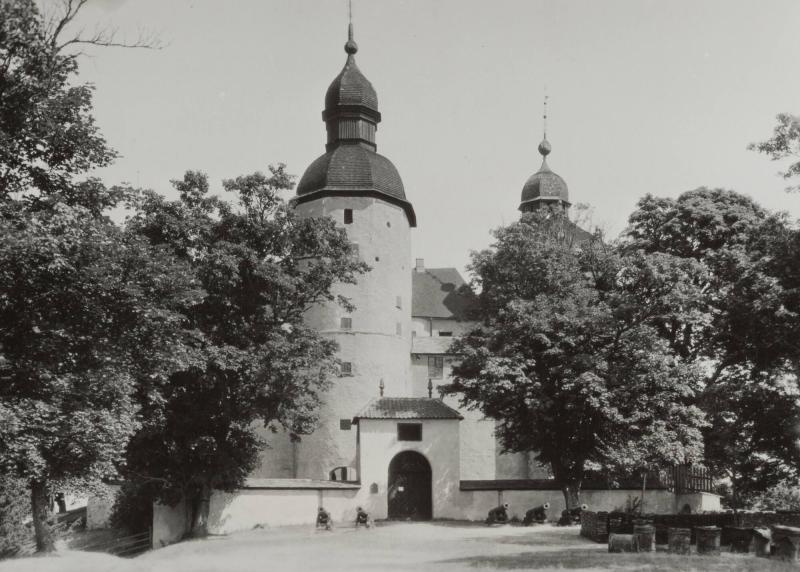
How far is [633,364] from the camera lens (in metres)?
28.2

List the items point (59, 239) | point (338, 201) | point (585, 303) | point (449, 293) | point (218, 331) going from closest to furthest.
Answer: point (59, 239) → point (218, 331) → point (585, 303) → point (338, 201) → point (449, 293)

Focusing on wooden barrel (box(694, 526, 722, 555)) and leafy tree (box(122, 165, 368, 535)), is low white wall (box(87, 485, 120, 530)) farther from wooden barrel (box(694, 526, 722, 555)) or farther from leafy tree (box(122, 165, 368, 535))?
wooden barrel (box(694, 526, 722, 555))

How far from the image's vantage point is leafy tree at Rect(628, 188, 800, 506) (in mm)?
25048

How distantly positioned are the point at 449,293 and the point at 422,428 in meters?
22.8

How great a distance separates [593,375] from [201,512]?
1329cm

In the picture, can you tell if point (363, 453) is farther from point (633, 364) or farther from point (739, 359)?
point (739, 359)

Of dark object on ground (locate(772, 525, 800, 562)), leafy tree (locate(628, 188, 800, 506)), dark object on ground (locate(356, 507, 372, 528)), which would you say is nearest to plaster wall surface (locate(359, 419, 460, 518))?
dark object on ground (locate(356, 507, 372, 528))

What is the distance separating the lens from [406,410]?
33.8 m

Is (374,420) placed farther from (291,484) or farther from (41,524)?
(41,524)

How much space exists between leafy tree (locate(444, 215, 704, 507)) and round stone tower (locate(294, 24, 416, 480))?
10098 mm

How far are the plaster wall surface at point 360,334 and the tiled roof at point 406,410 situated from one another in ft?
19.8

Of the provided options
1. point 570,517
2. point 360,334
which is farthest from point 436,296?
point 570,517

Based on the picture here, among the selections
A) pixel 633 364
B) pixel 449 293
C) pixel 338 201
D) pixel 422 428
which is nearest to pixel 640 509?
pixel 633 364

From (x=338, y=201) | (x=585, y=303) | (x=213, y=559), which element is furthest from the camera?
(x=338, y=201)
